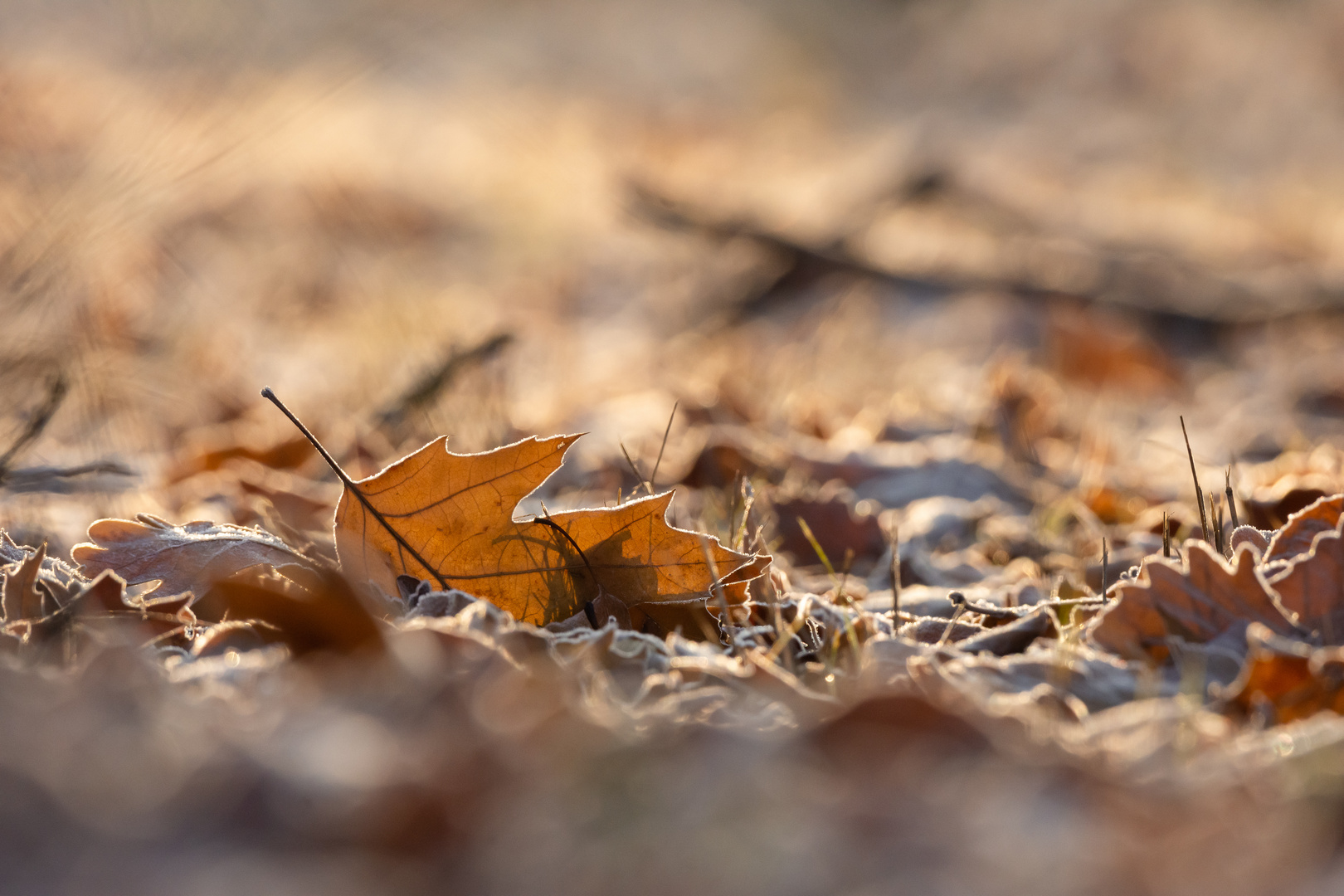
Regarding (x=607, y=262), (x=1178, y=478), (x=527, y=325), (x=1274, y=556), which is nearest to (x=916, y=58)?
(x=607, y=262)

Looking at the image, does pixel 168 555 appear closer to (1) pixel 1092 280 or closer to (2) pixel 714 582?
(2) pixel 714 582

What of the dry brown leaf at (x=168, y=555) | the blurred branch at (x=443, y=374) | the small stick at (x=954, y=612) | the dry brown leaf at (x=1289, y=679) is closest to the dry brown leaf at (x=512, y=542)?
the dry brown leaf at (x=168, y=555)

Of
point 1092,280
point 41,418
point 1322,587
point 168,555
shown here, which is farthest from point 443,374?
point 1092,280

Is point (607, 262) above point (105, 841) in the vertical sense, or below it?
below

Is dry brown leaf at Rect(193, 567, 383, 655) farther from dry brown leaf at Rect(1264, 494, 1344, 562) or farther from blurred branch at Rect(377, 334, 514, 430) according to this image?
blurred branch at Rect(377, 334, 514, 430)

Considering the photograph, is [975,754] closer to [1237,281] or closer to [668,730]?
[668,730]

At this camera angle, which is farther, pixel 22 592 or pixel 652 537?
pixel 652 537

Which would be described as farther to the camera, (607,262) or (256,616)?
(607,262)
